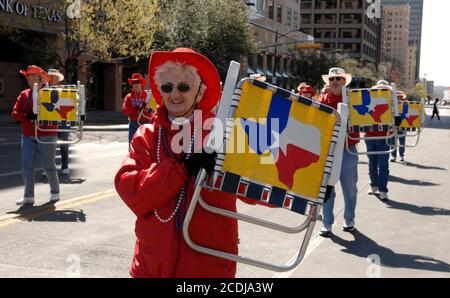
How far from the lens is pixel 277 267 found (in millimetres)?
2518

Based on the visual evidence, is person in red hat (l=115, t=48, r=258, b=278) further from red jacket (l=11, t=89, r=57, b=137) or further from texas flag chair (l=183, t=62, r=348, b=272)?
red jacket (l=11, t=89, r=57, b=137)

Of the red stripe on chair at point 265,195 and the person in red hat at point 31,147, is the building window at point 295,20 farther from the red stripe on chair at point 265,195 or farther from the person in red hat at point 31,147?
the red stripe on chair at point 265,195

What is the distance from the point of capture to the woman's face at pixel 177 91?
9.01 feet

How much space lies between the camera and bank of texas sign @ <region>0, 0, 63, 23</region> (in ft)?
100

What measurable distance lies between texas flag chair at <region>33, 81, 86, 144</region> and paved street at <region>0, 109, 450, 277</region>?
111 centimetres

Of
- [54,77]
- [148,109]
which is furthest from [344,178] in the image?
[54,77]

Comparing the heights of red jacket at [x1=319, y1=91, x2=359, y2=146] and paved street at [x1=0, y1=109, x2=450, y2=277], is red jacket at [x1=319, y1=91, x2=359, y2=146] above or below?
above

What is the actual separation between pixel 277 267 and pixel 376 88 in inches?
279

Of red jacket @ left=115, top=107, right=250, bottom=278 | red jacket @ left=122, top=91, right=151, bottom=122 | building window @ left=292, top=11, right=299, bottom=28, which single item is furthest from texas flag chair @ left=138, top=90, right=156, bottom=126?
building window @ left=292, top=11, right=299, bottom=28

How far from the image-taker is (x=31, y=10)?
108 ft

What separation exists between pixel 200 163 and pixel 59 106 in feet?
24.3

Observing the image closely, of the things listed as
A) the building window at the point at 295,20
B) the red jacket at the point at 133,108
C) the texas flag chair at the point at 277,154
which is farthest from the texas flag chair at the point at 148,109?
the building window at the point at 295,20

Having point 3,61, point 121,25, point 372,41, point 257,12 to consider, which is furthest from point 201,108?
point 372,41
